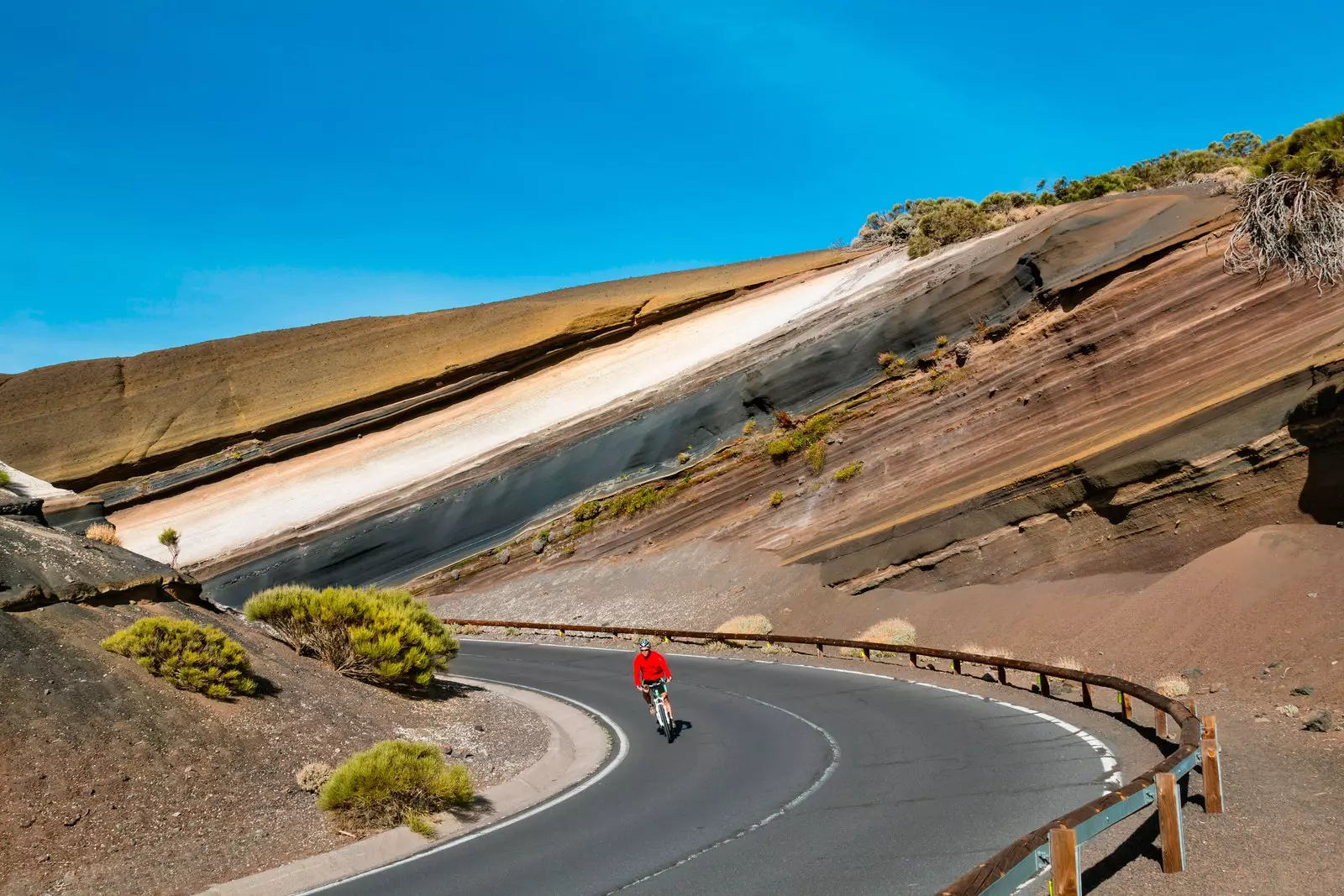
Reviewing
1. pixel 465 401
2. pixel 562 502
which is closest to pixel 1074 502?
pixel 562 502

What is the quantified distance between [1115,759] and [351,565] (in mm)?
35839

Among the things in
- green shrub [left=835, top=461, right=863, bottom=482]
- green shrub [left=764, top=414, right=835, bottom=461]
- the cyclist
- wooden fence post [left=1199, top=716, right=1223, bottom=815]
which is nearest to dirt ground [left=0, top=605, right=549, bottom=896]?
the cyclist

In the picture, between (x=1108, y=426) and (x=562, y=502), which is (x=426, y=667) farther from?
(x=562, y=502)

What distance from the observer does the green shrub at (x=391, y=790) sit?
9.52m

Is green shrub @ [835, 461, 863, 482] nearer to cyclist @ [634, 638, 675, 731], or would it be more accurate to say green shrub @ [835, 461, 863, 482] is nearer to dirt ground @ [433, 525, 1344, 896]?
dirt ground @ [433, 525, 1344, 896]

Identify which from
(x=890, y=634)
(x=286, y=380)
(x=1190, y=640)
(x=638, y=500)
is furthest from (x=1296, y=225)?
(x=286, y=380)

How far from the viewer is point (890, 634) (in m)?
23.5

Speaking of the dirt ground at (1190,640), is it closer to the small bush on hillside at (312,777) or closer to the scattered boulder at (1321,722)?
the scattered boulder at (1321,722)

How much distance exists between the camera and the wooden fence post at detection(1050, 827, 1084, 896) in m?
5.43

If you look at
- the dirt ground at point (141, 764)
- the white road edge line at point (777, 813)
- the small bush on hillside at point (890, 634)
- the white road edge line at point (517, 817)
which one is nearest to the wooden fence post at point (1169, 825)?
the white road edge line at point (777, 813)

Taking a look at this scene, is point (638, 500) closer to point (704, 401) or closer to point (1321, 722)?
point (704, 401)

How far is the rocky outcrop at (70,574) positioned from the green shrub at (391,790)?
4598 millimetres

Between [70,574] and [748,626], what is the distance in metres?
18.3

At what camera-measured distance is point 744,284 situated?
48.2m
